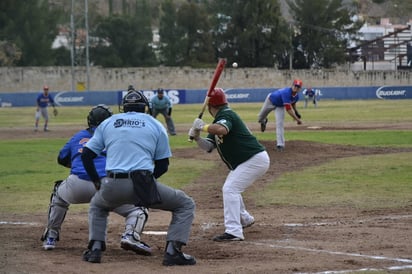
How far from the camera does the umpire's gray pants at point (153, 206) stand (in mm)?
9117

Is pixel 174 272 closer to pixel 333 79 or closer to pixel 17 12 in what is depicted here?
pixel 333 79

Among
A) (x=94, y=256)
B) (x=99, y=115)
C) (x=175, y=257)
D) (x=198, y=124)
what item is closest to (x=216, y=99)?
(x=198, y=124)

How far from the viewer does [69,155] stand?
10445 mm

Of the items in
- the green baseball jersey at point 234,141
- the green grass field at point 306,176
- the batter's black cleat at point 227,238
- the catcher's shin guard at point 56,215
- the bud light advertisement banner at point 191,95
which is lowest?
the bud light advertisement banner at point 191,95

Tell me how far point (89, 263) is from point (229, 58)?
82622 mm

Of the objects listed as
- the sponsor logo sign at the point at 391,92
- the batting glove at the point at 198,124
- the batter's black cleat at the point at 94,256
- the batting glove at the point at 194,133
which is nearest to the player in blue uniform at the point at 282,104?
the batting glove at the point at 194,133

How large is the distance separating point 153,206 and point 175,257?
0.58 meters

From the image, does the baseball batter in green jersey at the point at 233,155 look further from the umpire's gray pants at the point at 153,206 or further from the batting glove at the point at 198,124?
the umpire's gray pants at the point at 153,206

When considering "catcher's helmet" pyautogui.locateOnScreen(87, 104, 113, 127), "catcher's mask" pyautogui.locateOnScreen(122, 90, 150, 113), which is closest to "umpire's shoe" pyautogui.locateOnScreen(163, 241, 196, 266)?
"catcher's mask" pyautogui.locateOnScreen(122, 90, 150, 113)

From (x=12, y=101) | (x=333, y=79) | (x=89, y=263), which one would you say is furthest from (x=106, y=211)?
(x=333, y=79)

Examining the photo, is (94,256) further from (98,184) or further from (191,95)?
(191,95)

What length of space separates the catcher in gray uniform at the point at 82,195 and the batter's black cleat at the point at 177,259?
574 millimetres

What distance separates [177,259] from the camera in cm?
910

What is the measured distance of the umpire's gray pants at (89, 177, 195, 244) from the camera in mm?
9117
